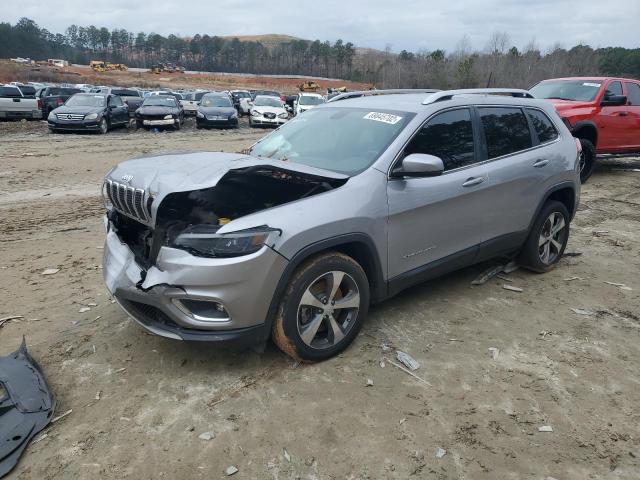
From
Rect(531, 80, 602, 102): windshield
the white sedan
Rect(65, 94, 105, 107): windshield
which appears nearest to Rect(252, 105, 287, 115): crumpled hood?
the white sedan

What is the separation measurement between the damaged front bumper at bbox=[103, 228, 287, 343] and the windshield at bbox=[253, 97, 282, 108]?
2099cm

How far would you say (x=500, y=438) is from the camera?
9.11 ft

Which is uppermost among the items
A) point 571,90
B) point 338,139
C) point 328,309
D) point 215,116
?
point 571,90

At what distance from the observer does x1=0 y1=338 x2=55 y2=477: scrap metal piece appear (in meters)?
2.59

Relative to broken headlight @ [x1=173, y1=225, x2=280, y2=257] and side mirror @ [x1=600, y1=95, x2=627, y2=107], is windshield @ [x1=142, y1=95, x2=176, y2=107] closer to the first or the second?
side mirror @ [x1=600, y1=95, x2=627, y2=107]

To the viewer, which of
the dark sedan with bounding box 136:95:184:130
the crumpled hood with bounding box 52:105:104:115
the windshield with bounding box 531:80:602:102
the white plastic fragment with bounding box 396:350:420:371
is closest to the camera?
the white plastic fragment with bounding box 396:350:420:371

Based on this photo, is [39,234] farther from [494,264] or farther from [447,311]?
[494,264]

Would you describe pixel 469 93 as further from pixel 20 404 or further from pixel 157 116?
pixel 157 116

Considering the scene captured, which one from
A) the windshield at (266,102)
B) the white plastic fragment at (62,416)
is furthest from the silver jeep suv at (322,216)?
the windshield at (266,102)

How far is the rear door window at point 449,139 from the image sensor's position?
3.86 meters

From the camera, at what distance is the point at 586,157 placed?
9.86m

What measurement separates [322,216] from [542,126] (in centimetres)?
300

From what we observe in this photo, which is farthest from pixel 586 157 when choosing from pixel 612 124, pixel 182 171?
pixel 182 171

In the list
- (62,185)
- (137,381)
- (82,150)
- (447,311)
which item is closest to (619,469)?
(447,311)
